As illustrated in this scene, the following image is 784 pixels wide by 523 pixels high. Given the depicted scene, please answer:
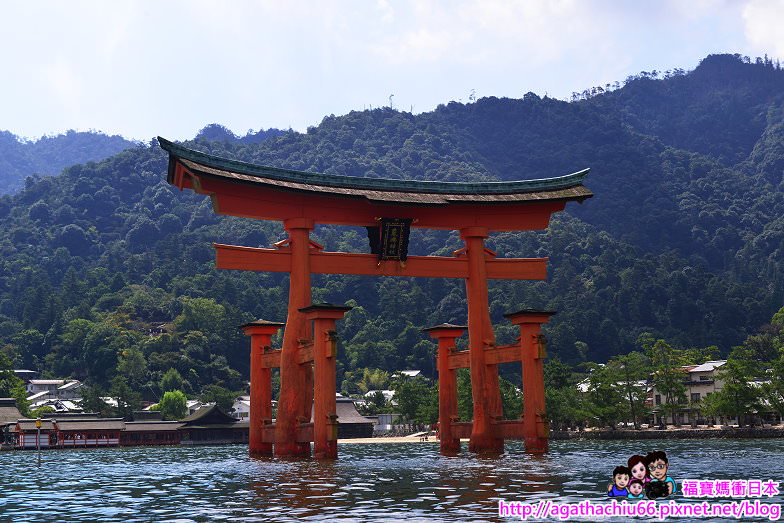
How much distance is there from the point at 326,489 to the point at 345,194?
13.7 metres

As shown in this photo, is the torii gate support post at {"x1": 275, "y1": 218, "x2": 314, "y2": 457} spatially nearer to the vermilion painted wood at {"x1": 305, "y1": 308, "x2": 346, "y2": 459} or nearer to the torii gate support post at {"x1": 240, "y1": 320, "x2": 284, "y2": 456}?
the torii gate support post at {"x1": 240, "y1": 320, "x2": 284, "y2": 456}

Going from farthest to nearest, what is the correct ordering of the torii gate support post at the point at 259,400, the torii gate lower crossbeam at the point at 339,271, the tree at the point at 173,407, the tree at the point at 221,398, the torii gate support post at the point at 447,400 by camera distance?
the tree at the point at 221,398 < the tree at the point at 173,407 < the torii gate support post at the point at 447,400 < the torii gate support post at the point at 259,400 < the torii gate lower crossbeam at the point at 339,271

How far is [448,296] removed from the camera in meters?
131

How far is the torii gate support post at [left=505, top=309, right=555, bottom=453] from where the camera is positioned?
1149 inches

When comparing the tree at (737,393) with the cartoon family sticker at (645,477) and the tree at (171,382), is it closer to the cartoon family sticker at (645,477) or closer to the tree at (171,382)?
the cartoon family sticker at (645,477)

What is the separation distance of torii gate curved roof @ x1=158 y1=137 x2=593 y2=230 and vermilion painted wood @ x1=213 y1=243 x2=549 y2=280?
1284mm

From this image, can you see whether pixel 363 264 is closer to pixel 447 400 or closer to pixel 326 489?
pixel 447 400

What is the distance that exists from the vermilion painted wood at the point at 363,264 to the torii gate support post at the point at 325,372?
2.80 m

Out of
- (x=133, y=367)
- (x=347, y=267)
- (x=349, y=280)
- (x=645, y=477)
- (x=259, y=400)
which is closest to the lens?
(x=645, y=477)

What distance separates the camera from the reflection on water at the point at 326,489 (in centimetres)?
1538

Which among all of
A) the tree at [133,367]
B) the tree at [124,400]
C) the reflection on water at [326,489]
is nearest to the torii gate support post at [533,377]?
the reflection on water at [326,489]

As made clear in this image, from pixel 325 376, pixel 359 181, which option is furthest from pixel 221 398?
pixel 325 376

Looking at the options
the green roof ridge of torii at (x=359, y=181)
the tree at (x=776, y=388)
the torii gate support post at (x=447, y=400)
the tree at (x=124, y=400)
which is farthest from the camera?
the tree at (x=124, y=400)

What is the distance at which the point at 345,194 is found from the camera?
3047 centimetres
